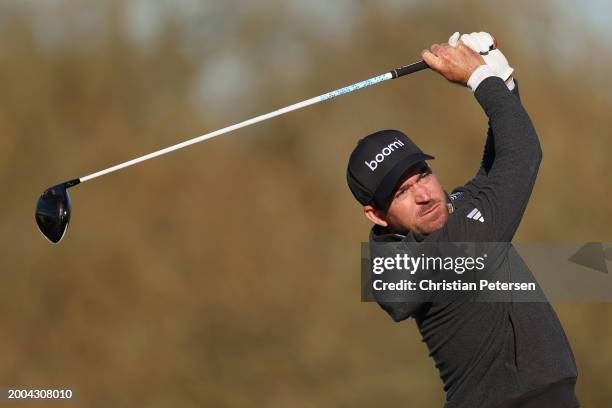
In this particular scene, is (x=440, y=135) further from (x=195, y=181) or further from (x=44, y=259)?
→ (x=44, y=259)

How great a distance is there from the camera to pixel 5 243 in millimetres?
8047

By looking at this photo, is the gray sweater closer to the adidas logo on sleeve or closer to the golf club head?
the adidas logo on sleeve

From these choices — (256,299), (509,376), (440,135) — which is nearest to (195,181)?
(256,299)

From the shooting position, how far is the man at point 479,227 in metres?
2.63

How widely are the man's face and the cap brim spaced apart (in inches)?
1.1

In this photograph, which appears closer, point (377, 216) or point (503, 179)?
point (503, 179)

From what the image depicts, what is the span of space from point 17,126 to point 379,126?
326 cm

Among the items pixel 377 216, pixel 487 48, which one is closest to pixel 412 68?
pixel 487 48

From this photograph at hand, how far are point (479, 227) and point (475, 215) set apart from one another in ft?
0.12

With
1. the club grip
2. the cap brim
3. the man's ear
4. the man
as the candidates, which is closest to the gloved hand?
the man

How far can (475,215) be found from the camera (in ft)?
8.67
